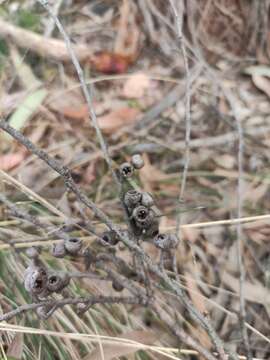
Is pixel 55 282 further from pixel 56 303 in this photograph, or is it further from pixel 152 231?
pixel 152 231

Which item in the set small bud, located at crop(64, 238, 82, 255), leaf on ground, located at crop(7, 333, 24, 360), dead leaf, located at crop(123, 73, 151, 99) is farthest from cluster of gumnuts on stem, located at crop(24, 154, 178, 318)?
dead leaf, located at crop(123, 73, 151, 99)

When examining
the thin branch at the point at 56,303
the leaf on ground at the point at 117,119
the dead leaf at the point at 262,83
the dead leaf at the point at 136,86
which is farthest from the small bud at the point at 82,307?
the dead leaf at the point at 262,83

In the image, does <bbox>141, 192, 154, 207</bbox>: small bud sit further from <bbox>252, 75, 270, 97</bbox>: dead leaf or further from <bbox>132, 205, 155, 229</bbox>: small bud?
<bbox>252, 75, 270, 97</bbox>: dead leaf

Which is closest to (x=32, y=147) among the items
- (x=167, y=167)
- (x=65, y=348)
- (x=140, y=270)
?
(x=140, y=270)

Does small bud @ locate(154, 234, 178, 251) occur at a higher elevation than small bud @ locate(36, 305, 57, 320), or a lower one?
higher

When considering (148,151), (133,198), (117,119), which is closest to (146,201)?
(133,198)

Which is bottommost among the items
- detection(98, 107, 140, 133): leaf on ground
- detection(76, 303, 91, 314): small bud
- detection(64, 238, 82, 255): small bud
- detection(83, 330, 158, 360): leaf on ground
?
detection(83, 330, 158, 360): leaf on ground
